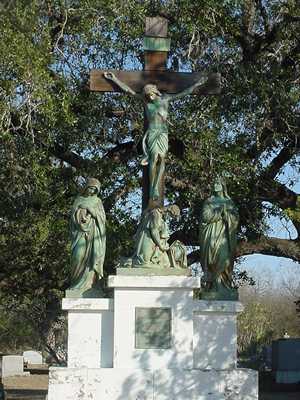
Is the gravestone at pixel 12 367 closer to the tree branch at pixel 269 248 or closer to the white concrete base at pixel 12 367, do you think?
the white concrete base at pixel 12 367

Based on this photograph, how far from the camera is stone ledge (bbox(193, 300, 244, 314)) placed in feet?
38.0

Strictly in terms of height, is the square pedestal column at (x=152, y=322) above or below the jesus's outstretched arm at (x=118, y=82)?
below

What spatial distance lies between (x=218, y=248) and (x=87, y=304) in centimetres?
188

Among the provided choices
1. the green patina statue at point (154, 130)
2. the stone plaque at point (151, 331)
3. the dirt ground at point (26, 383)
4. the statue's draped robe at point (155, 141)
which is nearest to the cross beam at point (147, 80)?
the green patina statue at point (154, 130)

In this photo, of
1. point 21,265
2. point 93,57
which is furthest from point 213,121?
point 21,265

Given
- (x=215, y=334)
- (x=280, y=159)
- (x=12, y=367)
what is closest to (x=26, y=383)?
(x=12, y=367)

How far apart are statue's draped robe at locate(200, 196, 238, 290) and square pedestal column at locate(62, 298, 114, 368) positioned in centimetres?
145

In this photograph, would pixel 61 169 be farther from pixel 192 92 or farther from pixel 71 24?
pixel 192 92

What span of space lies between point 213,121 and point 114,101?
1933 mm

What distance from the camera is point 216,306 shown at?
11617mm

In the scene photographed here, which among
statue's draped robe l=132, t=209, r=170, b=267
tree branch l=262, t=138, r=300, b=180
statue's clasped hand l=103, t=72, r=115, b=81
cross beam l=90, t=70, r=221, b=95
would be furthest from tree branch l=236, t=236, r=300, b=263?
statue's draped robe l=132, t=209, r=170, b=267

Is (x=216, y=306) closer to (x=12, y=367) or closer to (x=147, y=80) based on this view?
(x=147, y=80)

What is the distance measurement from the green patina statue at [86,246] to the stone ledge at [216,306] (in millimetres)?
1300

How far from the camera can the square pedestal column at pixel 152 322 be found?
36.9 ft
